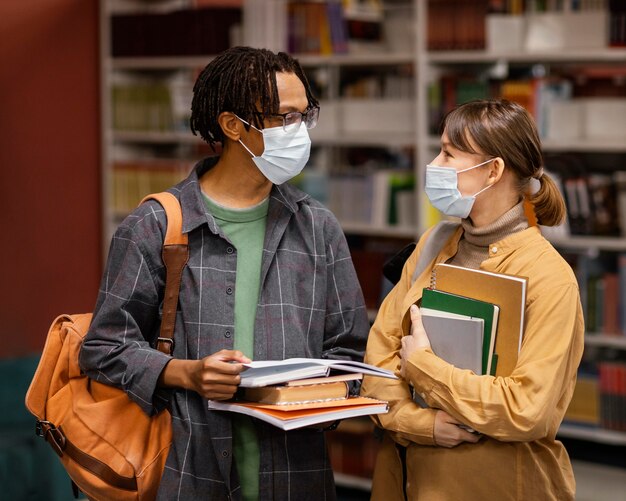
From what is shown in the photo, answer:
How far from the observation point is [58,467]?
353 centimetres

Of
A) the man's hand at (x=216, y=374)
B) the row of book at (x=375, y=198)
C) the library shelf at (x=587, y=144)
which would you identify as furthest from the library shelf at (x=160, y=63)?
the man's hand at (x=216, y=374)

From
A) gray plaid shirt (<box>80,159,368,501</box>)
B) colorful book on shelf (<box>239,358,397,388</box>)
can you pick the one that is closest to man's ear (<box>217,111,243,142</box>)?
gray plaid shirt (<box>80,159,368,501</box>)

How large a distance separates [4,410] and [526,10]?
9.21 ft

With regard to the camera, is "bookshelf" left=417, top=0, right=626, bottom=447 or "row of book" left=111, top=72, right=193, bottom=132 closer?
"bookshelf" left=417, top=0, right=626, bottom=447

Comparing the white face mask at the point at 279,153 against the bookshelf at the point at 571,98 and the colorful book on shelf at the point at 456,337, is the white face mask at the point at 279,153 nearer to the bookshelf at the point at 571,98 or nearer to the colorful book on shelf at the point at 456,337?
the colorful book on shelf at the point at 456,337

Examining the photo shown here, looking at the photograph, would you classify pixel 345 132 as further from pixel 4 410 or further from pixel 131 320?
pixel 131 320

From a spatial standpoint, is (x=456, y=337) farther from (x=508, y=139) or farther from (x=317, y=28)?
(x=317, y=28)

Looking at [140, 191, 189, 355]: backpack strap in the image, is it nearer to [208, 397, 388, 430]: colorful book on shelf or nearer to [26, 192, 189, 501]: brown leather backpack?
[26, 192, 189, 501]: brown leather backpack

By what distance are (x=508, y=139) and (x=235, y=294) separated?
63 centimetres

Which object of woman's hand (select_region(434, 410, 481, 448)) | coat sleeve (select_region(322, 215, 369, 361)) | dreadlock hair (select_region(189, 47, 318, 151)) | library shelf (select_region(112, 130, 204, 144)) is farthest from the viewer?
library shelf (select_region(112, 130, 204, 144))

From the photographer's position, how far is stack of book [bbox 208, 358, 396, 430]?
5.73ft

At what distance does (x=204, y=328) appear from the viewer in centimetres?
195

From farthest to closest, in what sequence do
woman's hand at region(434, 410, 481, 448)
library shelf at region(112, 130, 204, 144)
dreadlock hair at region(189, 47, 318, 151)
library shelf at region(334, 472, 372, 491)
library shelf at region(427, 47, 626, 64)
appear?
library shelf at region(112, 130, 204, 144), library shelf at region(334, 472, 372, 491), library shelf at region(427, 47, 626, 64), dreadlock hair at region(189, 47, 318, 151), woman's hand at region(434, 410, 481, 448)

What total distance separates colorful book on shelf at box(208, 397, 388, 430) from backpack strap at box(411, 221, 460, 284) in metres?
0.33
